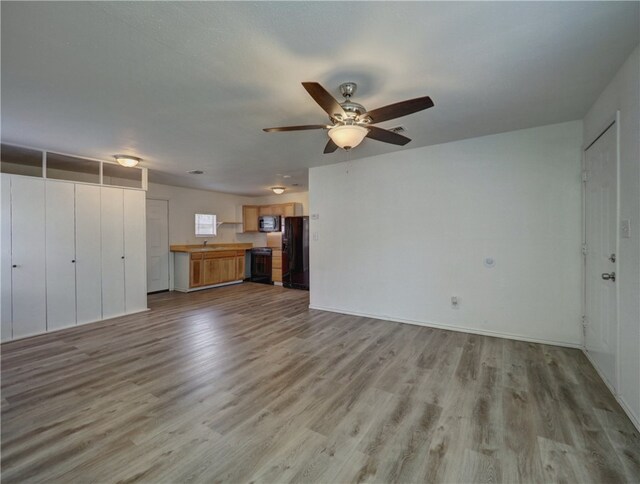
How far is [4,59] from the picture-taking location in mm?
1843

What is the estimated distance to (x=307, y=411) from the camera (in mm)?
2068

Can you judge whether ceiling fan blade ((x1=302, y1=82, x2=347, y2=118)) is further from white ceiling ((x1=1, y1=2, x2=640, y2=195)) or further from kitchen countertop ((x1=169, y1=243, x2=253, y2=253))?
kitchen countertop ((x1=169, y1=243, x2=253, y2=253))

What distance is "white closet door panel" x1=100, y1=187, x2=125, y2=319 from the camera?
14.4 ft

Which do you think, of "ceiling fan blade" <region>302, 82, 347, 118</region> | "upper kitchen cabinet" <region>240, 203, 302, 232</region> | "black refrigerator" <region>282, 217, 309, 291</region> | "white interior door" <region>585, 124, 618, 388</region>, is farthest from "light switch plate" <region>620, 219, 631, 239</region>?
"upper kitchen cabinet" <region>240, 203, 302, 232</region>

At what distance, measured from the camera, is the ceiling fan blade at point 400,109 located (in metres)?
1.84

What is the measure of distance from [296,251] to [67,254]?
159 inches

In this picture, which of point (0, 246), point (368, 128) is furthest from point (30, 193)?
point (368, 128)

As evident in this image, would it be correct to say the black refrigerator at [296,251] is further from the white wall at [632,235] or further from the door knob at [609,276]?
the white wall at [632,235]

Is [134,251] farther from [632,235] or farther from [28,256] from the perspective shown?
[632,235]

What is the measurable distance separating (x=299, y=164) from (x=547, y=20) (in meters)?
3.50

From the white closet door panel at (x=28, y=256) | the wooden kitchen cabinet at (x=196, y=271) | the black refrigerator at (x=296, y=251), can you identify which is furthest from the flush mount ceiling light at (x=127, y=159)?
the black refrigerator at (x=296, y=251)

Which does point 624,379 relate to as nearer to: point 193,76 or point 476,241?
point 476,241

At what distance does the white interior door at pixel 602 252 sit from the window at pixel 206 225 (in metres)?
7.42

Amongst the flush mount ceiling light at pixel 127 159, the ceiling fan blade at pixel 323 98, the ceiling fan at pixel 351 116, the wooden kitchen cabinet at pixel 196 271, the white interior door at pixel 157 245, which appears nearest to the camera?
the ceiling fan blade at pixel 323 98
